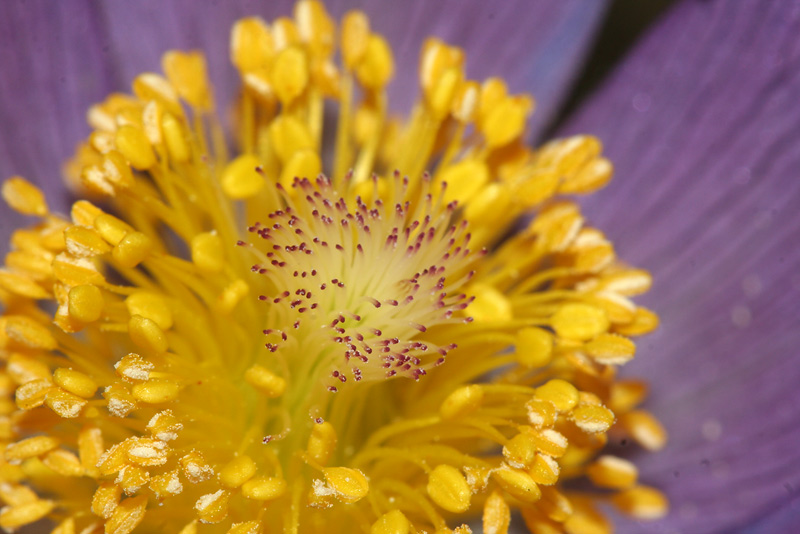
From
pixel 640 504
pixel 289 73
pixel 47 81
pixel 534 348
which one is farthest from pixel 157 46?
pixel 640 504

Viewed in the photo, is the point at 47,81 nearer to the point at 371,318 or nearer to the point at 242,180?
the point at 242,180

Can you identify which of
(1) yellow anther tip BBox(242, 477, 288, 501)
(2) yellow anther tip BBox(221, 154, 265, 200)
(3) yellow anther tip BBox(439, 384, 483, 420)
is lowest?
(1) yellow anther tip BBox(242, 477, 288, 501)

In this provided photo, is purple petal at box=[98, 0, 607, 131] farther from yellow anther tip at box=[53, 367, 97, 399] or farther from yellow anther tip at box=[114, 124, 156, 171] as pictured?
yellow anther tip at box=[53, 367, 97, 399]

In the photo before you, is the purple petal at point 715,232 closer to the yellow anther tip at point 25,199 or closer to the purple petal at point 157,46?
the purple petal at point 157,46

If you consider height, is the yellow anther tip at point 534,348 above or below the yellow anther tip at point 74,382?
above

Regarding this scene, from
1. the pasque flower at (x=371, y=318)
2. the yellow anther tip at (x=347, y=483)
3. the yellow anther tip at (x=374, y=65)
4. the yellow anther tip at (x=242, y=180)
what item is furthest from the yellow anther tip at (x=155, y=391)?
the yellow anther tip at (x=374, y=65)

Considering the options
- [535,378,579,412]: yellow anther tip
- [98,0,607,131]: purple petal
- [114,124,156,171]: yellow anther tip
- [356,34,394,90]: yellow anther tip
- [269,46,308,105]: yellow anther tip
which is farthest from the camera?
[98,0,607,131]: purple petal

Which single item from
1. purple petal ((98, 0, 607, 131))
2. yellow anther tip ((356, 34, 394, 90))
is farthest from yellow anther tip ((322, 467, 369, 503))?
purple petal ((98, 0, 607, 131))

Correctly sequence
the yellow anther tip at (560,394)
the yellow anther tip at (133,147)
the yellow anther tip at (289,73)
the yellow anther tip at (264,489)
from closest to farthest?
the yellow anther tip at (264,489) < the yellow anther tip at (560,394) < the yellow anther tip at (133,147) < the yellow anther tip at (289,73)
